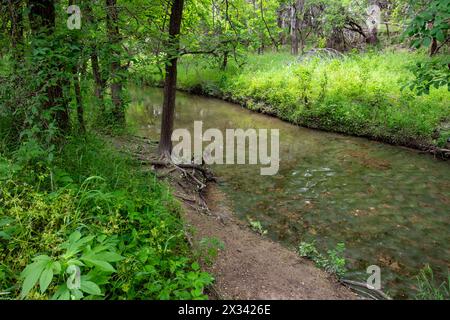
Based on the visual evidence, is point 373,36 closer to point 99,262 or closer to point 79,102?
point 79,102

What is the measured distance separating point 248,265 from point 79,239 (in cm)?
265

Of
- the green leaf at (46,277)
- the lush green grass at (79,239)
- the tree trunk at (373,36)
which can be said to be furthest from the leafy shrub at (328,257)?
the tree trunk at (373,36)

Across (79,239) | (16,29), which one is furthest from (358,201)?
(16,29)

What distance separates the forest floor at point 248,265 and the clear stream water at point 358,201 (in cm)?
65

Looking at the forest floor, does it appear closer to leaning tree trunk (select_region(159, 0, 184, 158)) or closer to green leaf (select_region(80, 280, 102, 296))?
leaning tree trunk (select_region(159, 0, 184, 158))

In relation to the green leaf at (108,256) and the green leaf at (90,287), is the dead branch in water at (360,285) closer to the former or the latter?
the green leaf at (108,256)

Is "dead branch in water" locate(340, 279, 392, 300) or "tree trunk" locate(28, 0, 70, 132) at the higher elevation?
"tree trunk" locate(28, 0, 70, 132)

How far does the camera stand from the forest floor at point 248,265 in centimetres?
441

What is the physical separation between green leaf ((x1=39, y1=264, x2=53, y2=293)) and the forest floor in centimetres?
195

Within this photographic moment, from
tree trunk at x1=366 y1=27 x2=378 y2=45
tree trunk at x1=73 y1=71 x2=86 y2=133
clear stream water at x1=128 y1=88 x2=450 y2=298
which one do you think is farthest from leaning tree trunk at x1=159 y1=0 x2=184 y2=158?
tree trunk at x1=366 y1=27 x2=378 y2=45

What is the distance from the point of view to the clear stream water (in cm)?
589

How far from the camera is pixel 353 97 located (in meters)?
13.9

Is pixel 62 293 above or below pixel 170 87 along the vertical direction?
below
